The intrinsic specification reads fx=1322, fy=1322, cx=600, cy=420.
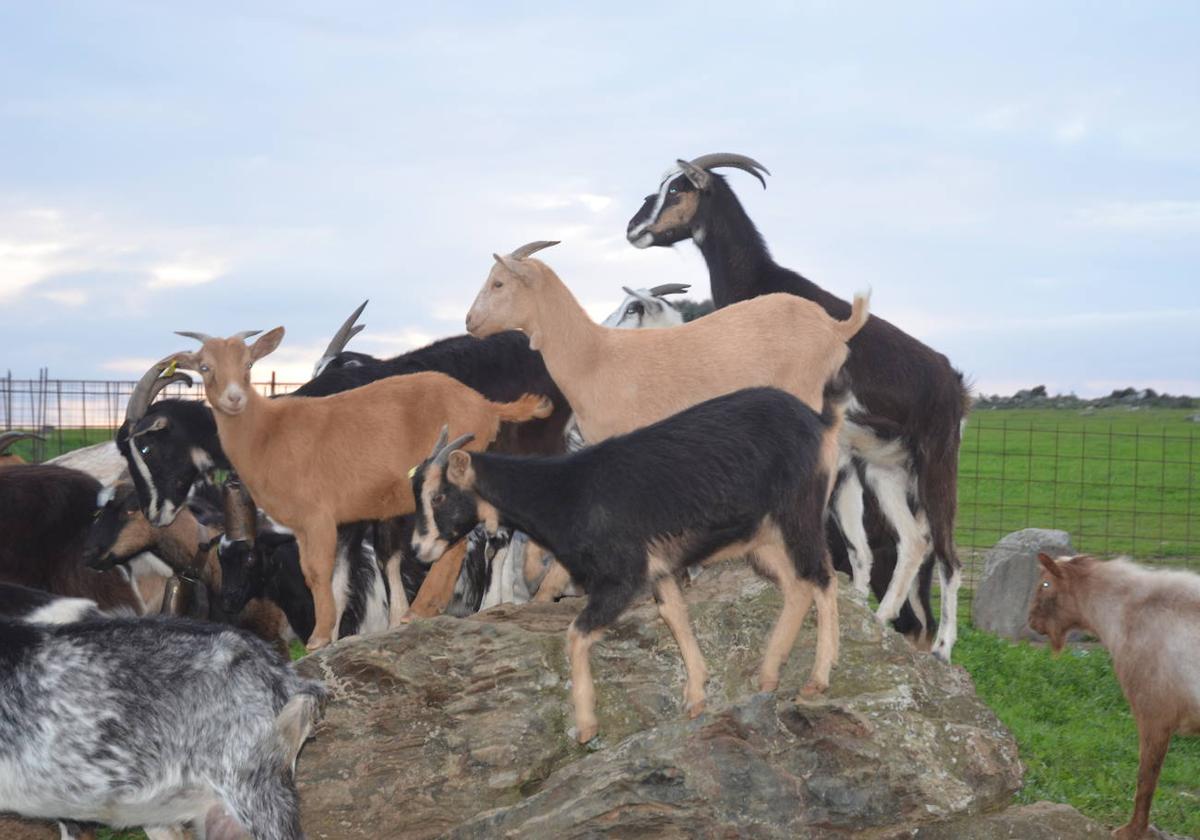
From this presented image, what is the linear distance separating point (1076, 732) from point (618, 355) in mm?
4043

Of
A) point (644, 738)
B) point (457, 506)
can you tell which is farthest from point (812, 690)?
point (457, 506)

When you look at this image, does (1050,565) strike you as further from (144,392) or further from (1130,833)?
(144,392)

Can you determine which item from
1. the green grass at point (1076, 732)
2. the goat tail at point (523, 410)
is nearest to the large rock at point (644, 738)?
the goat tail at point (523, 410)

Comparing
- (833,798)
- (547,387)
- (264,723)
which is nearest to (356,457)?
(547,387)

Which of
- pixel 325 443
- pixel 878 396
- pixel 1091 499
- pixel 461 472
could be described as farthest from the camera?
pixel 1091 499

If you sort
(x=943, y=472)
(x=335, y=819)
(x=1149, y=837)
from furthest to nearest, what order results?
1. (x=943, y=472)
2. (x=1149, y=837)
3. (x=335, y=819)

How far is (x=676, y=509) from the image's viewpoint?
15.9 feet

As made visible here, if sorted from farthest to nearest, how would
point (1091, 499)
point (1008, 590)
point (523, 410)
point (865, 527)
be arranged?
point (1091, 499) < point (1008, 590) < point (865, 527) < point (523, 410)

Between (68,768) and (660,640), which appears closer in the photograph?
(68,768)

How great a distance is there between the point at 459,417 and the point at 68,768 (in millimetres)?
2731

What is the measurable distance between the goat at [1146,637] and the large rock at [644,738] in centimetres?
173

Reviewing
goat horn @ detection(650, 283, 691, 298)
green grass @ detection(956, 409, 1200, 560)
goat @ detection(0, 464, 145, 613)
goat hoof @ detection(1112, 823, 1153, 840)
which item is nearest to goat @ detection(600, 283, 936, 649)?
goat horn @ detection(650, 283, 691, 298)

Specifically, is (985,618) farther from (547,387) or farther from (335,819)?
(335,819)

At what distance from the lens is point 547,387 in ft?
25.4
